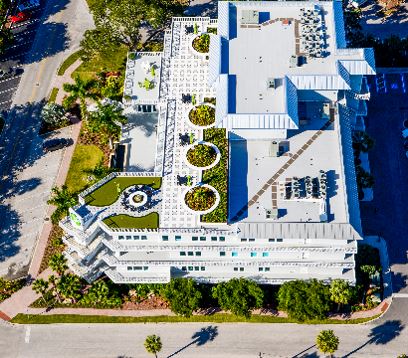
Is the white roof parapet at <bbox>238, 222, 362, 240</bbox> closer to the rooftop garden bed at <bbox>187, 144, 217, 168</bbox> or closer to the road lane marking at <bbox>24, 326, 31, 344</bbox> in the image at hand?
the rooftop garden bed at <bbox>187, 144, 217, 168</bbox>

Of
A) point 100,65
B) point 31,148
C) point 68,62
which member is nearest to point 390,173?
point 100,65

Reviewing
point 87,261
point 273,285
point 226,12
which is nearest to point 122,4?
point 226,12

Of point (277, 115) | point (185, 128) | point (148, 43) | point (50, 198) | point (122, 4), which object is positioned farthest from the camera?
point (148, 43)

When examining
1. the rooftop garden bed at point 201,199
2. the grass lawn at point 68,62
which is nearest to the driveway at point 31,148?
the grass lawn at point 68,62

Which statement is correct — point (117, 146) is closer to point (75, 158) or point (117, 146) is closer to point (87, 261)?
point (75, 158)

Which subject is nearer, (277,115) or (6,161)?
(277,115)

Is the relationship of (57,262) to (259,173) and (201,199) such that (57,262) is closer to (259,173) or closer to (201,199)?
(201,199)
